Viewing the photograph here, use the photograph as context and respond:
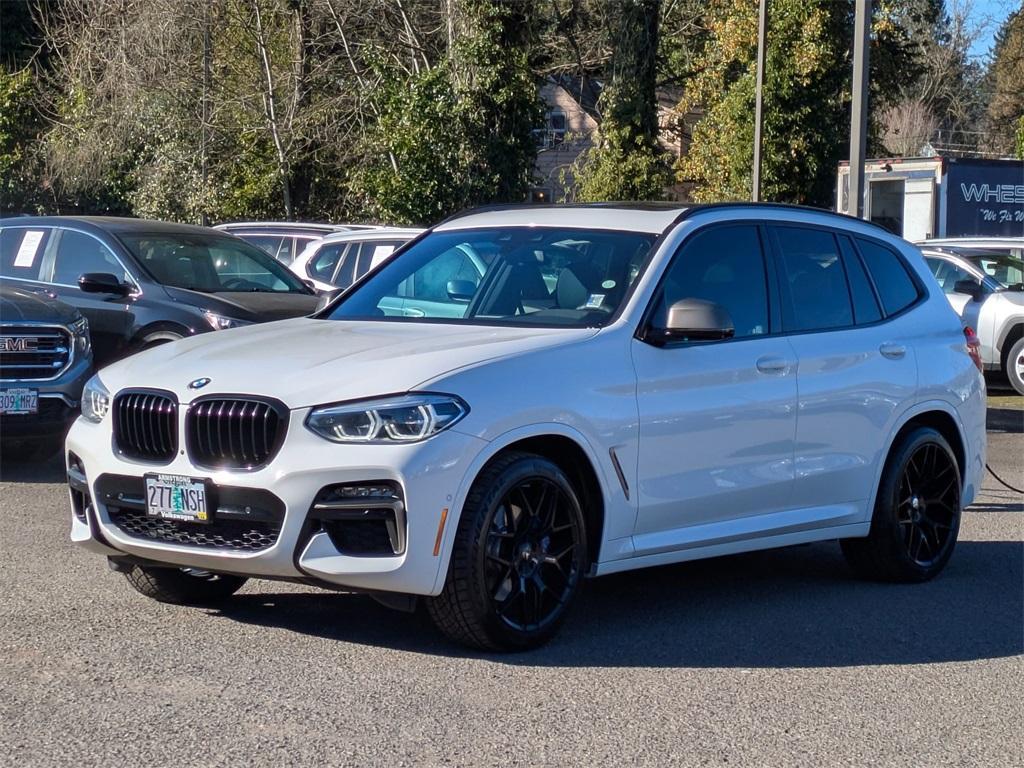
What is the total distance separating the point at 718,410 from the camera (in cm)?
647

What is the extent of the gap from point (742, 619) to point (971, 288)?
12.3 m

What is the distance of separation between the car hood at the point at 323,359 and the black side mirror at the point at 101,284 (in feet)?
19.5

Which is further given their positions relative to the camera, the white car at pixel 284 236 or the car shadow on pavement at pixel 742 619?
the white car at pixel 284 236

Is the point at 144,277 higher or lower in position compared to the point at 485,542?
higher

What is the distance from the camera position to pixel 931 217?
27.9 meters

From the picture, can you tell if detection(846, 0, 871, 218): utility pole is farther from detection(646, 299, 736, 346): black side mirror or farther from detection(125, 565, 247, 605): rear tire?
detection(125, 565, 247, 605): rear tire

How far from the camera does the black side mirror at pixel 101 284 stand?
12.2 m

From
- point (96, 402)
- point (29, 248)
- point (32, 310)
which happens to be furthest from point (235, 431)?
point (29, 248)

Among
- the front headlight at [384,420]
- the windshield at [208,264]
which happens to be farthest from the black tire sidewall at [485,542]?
the windshield at [208,264]

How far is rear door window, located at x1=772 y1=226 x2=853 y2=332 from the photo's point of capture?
7.14 metres

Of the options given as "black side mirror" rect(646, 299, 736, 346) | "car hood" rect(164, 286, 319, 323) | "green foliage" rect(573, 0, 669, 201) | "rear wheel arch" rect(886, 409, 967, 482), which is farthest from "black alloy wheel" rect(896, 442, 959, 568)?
"green foliage" rect(573, 0, 669, 201)

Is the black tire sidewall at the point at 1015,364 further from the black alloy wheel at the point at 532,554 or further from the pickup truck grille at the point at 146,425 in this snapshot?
the pickup truck grille at the point at 146,425

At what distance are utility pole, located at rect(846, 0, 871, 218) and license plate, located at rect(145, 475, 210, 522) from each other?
12.6 meters

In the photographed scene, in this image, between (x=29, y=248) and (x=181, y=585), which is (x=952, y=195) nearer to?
(x=29, y=248)
